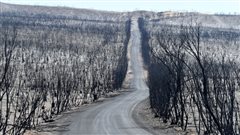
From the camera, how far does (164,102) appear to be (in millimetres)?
57312

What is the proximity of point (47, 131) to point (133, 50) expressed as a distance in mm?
149332

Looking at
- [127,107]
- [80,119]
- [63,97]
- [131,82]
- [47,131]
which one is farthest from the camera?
[131,82]

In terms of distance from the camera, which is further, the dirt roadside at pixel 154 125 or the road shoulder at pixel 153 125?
the road shoulder at pixel 153 125

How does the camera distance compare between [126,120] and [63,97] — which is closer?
[126,120]

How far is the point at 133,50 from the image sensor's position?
193 m

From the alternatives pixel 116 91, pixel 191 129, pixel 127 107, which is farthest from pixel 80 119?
pixel 116 91

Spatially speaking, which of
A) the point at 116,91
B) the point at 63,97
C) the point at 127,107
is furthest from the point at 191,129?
the point at 116,91

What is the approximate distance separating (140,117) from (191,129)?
1538cm

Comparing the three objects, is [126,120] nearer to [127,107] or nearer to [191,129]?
[191,129]

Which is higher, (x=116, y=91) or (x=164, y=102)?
(x=164, y=102)

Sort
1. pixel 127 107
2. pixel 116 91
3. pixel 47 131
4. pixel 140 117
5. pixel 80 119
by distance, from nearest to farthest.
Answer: pixel 47 131
pixel 80 119
pixel 140 117
pixel 127 107
pixel 116 91

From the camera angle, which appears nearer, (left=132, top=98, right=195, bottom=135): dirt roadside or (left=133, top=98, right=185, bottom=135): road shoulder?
(left=132, top=98, right=195, bottom=135): dirt roadside

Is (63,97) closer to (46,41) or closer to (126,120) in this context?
(126,120)

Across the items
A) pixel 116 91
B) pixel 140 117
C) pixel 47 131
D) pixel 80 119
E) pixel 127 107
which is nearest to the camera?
pixel 47 131
